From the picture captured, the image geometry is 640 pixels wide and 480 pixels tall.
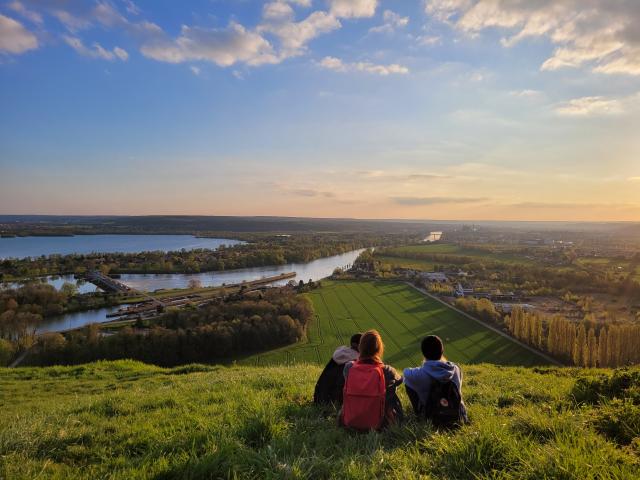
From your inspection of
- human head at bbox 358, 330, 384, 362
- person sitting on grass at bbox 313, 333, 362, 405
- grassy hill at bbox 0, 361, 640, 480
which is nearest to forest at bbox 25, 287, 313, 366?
grassy hill at bbox 0, 361, 640, 480

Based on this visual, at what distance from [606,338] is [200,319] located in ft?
114

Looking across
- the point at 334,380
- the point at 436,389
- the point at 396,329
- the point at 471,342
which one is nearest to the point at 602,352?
the point at 471,342

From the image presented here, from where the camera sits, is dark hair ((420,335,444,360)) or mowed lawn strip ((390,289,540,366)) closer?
dark hair ((420,335,444,360))

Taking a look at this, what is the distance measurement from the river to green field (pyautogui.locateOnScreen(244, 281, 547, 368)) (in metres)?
21.6

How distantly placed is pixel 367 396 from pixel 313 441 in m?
0.80

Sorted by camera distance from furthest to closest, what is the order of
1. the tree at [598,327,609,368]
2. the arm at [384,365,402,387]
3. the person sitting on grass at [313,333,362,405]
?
the tree at [598,327,609,368] → the person sitting on grass at [313,333,362,405] → the arm at [384,365,402,387]

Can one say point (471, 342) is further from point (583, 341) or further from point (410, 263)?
point (410, 263)

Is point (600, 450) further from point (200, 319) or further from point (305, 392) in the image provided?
point (200, 319)

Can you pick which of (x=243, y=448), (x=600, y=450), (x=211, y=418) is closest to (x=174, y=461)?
(x=243, y=448)

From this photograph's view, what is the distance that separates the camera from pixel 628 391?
508 cm

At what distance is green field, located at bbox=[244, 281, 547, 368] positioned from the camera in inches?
1336

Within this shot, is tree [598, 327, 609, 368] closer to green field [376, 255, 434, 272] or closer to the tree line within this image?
the tree line

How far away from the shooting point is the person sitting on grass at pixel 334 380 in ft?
17.3

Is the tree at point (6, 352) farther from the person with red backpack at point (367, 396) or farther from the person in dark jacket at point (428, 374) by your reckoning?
the person in dark jacket at point (428, 374)
